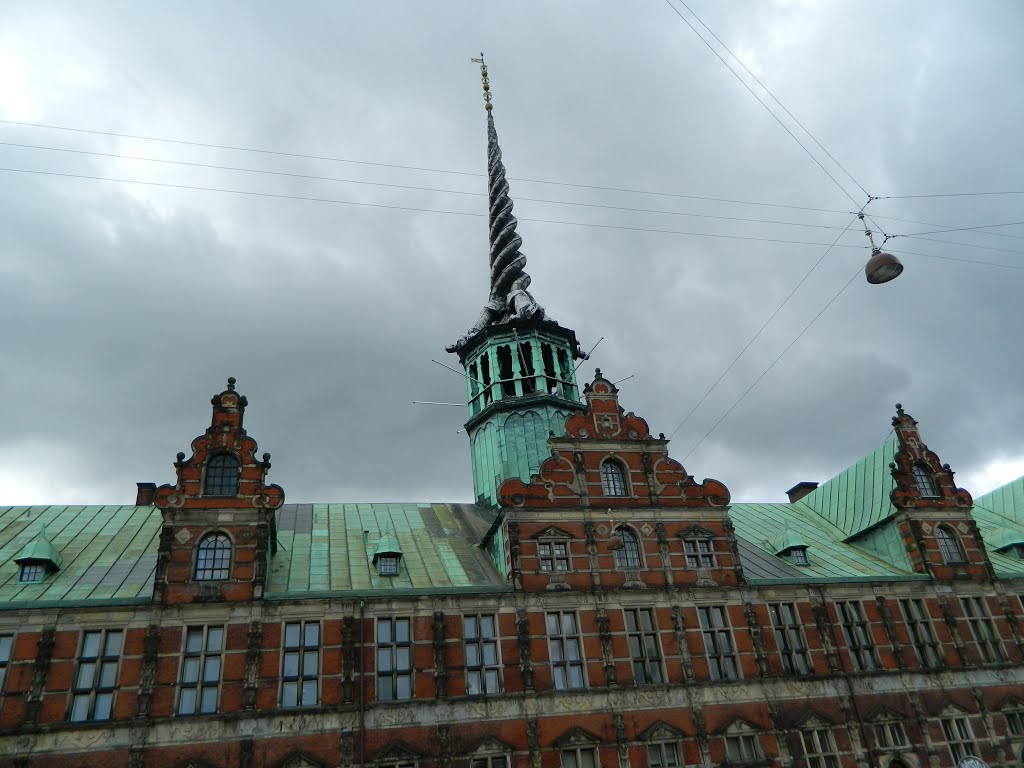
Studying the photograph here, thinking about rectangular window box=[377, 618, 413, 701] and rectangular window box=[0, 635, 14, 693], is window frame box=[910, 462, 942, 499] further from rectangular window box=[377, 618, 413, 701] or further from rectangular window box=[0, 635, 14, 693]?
rectangular window box=[0, 635, 14, 693]

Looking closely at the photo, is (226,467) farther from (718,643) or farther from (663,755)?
(718,643)

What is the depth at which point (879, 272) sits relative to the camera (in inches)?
826

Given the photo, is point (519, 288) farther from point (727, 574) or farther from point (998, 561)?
point (998, 561)

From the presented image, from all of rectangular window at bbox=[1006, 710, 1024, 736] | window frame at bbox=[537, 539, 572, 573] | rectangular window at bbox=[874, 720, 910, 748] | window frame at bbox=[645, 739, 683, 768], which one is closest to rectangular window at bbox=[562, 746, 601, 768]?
window frame at bbox=[645, 739, 683, 768]

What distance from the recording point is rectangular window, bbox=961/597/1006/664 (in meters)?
36.7

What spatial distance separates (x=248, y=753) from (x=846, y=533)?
35046 mm

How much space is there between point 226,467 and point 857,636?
→ 30.3m

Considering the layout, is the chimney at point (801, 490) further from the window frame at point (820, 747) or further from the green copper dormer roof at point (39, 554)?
the green copper dormer roof at point (39, 554)

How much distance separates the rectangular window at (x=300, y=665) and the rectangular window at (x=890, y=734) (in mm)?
24289

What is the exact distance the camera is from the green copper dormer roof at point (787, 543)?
130ft

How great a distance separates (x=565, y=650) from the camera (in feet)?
104

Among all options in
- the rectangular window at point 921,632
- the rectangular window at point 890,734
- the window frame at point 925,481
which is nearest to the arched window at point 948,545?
the window frame at point 925,481

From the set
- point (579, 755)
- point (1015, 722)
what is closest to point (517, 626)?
point (579, 755)

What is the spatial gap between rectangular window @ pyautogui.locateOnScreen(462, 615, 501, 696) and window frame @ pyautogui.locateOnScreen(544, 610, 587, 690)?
7.64ft
